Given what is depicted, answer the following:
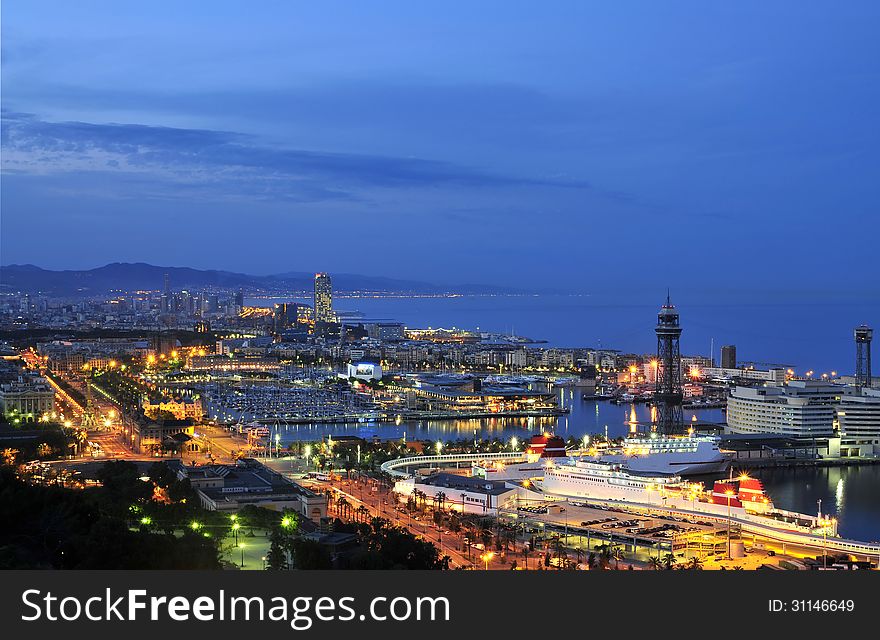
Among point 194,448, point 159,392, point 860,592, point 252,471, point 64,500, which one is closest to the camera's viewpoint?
point 860,592

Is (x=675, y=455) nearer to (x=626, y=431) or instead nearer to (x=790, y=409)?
(x=790, y=409)

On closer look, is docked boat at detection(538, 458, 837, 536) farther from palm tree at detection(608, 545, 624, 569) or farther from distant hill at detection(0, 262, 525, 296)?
distant hill at detection(0, 262, 525, 296)

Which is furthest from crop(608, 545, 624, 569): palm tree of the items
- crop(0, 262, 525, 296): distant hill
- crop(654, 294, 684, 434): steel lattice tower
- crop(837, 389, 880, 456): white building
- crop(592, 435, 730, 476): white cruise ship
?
crop(0, 262, 525, 296): distant hill

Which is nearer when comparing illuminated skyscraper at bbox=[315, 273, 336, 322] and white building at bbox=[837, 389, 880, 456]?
white building at bbox=[837, 389, 880, 456]

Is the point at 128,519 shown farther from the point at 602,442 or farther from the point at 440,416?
the point at 440,416

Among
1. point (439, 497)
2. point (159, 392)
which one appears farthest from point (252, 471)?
point (159, 392)
